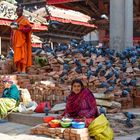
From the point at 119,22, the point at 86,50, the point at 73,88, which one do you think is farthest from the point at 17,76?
the point at 73,88

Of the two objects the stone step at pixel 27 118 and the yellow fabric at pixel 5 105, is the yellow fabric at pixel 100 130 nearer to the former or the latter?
the stone step at pixel 27 118

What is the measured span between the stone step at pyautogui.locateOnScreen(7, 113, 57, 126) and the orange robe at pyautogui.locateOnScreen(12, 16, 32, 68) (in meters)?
2.67

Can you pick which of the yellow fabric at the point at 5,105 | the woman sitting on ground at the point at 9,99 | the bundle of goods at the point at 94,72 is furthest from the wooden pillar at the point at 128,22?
the yellow fabric at the point at 5,105

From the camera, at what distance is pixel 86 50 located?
36.1ft

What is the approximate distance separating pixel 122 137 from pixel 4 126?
2.61 meters

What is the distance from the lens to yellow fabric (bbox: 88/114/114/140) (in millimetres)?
5652

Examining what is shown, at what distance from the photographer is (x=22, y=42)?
10422 mm

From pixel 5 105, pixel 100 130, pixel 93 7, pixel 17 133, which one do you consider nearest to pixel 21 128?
pixel 17 133

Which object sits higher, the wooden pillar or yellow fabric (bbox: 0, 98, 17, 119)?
the wooden pillar

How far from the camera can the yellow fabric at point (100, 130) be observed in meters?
5.65

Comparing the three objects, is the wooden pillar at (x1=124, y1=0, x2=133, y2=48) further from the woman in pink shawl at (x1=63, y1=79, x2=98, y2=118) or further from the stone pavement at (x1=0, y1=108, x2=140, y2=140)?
the woman in pink shawl at (x1=63, y1=79, x2=98, y2=118)

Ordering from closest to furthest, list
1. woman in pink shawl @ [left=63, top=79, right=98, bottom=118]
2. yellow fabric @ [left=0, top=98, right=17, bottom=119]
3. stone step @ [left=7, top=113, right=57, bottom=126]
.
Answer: woman in pink shawl @ [left=63, top=79, right=98, bottom=118] < stone step @ [left=7, top=113, right=57, bottom=126] < yellow fabric @ [left=0, top=98, right=17, bottom=119]

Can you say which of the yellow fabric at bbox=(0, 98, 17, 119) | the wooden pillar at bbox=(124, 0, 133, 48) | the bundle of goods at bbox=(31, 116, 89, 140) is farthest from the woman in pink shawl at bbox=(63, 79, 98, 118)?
the wooden pillar at bbox=(124, 0, 133, 48)

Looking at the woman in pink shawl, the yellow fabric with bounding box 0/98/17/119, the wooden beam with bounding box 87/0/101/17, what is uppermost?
the wooden beam with bounding box 87/0/101/17
